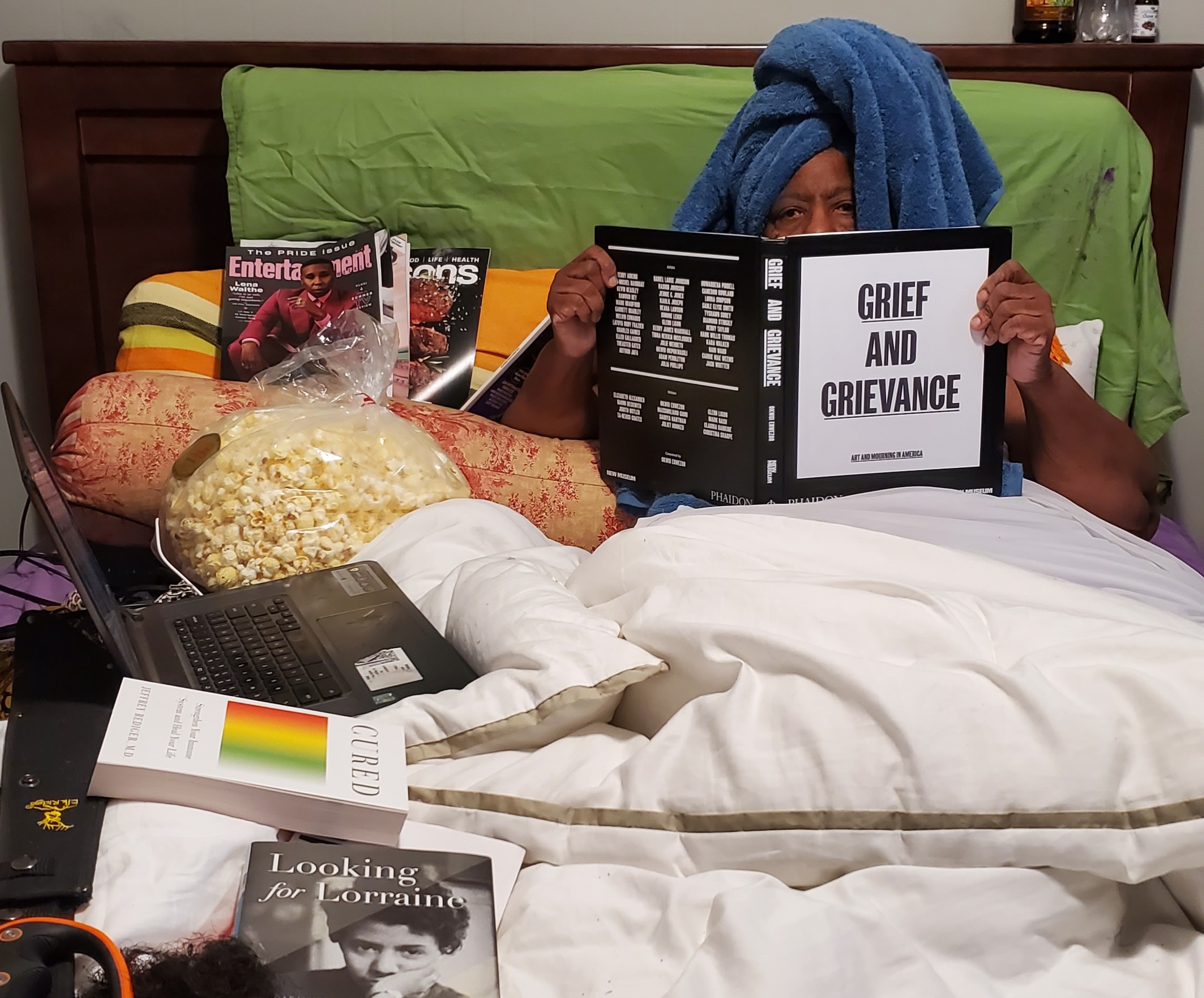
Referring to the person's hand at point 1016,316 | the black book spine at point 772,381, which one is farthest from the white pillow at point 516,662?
the person's hand at point 1016,316

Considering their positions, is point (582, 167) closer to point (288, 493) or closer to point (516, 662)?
point (288, 493)

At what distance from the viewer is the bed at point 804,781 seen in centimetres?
58

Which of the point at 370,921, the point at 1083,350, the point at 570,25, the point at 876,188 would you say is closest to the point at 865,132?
the point at 876,188

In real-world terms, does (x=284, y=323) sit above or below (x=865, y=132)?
below

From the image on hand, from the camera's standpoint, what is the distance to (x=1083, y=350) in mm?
1622

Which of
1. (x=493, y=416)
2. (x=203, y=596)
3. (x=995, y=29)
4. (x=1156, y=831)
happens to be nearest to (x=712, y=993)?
(x=1156, y=831)

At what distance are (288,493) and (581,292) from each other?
0.43m

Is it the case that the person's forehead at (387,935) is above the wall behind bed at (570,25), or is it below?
below

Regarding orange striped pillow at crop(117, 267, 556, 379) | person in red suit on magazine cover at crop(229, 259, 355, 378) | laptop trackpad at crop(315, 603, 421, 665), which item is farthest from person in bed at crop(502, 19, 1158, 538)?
laptop trackpad at crop(315, 603, 421, 665)

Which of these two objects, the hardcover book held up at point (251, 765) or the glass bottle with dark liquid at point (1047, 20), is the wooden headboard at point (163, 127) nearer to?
the glass bottle with dark liquid at point (1047, 20)

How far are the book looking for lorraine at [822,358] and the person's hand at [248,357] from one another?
638mm

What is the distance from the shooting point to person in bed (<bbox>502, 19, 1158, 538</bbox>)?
1.33 meters

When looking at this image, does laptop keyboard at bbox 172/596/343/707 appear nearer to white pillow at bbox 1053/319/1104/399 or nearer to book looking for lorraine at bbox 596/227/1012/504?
book looking for lorraine at bbox 596/227/1012/504

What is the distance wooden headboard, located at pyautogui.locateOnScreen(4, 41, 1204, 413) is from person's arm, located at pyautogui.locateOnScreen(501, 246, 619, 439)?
0.64 metres
